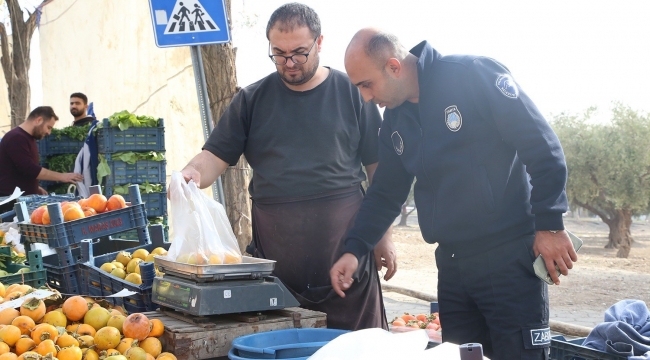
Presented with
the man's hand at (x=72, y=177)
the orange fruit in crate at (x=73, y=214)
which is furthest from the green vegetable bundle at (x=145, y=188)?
the orange fruit in crate at (x=73, y=214)

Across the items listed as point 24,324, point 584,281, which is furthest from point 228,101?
point 584,281

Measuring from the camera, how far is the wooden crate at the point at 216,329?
8.97 feet

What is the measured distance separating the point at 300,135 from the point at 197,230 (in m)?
0.91

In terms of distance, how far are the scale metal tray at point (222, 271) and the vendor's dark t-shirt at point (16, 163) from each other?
664 cm

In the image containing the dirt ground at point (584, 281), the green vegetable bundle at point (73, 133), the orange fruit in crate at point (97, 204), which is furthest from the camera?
the dirt ground at point (584, 281)

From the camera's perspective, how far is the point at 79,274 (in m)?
4.11

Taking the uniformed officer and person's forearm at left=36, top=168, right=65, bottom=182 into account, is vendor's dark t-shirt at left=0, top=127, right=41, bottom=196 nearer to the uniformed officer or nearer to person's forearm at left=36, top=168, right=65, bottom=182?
person's forearm at left=36, top=168, right=65, bottom=182

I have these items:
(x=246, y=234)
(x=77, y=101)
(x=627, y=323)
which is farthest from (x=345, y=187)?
(x=77, y=101)

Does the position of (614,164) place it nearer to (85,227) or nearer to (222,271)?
Result: (85,227)

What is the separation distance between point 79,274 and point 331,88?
1.85 metres

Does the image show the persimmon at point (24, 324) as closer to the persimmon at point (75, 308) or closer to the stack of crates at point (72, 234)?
the persimmon at point (75, 308)

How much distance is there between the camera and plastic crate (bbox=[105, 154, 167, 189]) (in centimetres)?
855

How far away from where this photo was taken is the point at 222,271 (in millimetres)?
2861

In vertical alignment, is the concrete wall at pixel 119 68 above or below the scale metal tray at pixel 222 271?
above
